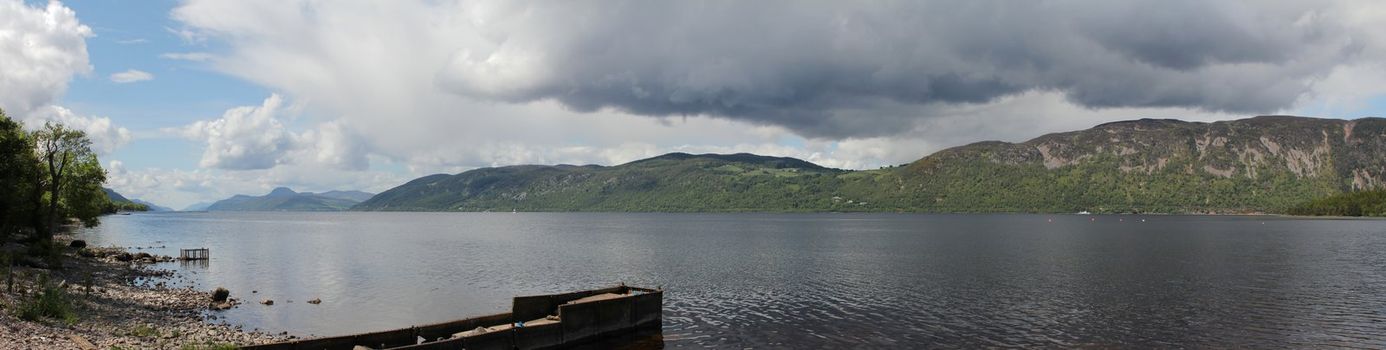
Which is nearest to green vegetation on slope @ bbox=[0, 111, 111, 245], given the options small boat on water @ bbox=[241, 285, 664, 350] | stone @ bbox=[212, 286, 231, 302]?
stone @ bbox=[212, 286, 231, 302]

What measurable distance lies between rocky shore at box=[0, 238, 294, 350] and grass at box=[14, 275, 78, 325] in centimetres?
16

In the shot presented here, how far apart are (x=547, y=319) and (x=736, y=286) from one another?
31124 mm

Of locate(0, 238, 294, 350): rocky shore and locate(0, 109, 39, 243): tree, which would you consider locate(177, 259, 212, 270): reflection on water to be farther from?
locate(0, 238, 294, 350): rocky shore

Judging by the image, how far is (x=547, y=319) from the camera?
42781 mm

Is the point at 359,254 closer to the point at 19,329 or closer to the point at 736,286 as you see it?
the point at 736,286

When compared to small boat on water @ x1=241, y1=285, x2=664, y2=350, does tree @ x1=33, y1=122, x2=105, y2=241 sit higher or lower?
higher

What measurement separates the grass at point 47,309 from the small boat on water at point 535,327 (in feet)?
48.8

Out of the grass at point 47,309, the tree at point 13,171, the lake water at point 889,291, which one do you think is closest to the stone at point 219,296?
the lake water at point 889,291

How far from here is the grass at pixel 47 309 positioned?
1421 inches

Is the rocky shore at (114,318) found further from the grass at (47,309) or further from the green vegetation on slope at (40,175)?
the green vegetation on slope at (40,175)

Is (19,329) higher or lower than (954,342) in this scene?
higher

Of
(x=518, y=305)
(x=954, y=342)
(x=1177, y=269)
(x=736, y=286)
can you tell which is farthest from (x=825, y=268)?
(x=518, y=305)

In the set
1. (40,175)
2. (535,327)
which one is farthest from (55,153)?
(535,327)

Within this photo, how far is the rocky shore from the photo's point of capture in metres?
33.2
